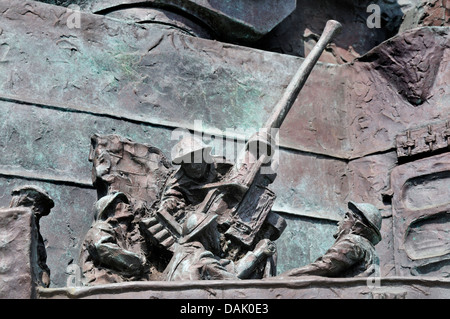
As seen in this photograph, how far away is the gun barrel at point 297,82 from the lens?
1212cm

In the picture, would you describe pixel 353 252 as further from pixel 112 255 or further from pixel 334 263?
pixel 112 255

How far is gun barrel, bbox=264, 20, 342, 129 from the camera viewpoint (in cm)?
1212

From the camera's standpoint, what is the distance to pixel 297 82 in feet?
41.4

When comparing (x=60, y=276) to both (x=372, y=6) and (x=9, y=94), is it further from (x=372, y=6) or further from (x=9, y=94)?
(x=372, y=6)

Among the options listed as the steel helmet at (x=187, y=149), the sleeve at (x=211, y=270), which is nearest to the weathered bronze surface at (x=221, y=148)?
the sleeve at (x=211, y=270)

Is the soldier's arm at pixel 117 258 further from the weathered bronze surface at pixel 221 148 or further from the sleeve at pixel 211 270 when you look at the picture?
the sleeve at pixel 211 270

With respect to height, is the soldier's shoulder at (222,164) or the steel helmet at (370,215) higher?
the soldier's shoulder at (222,164)

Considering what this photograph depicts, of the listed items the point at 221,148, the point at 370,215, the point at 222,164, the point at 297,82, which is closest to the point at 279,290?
the point at 370,215

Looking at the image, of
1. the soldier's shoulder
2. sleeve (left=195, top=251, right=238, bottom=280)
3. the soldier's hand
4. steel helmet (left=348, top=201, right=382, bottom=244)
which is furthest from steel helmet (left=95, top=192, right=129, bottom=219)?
steel helmet (left=348, top=201, right=382, bottom=244)

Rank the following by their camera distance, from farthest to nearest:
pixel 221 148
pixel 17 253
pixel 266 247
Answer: pixel 221 148
pixel 266 247
pixel 17 253

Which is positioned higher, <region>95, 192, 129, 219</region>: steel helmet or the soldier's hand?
<region>95, 192, 129, 219</region>: steel helmet

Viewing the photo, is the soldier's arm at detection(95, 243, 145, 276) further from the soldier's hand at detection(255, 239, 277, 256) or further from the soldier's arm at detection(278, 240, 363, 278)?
the soldier's arm at detection(278, 240, 363, 278)

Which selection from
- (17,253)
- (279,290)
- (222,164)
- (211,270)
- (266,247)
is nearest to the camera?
(17,253)

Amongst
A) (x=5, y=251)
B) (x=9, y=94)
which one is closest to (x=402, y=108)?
(x=9, y=94)
